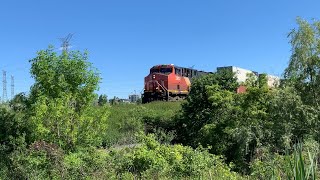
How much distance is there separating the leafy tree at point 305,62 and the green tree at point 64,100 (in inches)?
236

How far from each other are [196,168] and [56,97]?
4.33m

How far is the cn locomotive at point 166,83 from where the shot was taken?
1135 inches

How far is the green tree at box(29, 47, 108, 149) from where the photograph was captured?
9891mm

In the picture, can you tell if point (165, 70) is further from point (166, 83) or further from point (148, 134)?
point (148, 134)

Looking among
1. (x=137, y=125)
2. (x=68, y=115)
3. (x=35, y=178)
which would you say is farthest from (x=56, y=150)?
(x=137, y=125)

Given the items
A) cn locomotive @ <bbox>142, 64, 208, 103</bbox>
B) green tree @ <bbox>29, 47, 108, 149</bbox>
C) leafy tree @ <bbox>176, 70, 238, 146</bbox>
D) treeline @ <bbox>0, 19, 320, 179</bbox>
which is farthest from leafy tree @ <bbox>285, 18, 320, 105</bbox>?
cn locomotive @ <bbox>142, 64, 208, 103</bbox>

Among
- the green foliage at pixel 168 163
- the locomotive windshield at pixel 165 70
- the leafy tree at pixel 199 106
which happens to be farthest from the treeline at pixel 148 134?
the locomotive windshield at pixel 165 70

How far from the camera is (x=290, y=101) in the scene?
38.7ft

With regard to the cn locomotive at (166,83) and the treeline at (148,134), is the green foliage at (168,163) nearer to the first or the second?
the treeline at (148,134)

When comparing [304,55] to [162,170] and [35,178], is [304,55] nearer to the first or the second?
[162,170]

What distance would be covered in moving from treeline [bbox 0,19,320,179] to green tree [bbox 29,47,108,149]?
3 centimetres

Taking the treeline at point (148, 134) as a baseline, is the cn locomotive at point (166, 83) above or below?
above

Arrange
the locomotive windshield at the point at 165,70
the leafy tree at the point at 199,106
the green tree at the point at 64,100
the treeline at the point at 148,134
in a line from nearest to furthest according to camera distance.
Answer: the treeline at the point at 148,134 < the green tree at the point at 64,100 < the leafy tree at the point at 199,106 < the locomotive windshield at the point at 165,70

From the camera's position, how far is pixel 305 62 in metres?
11.6
